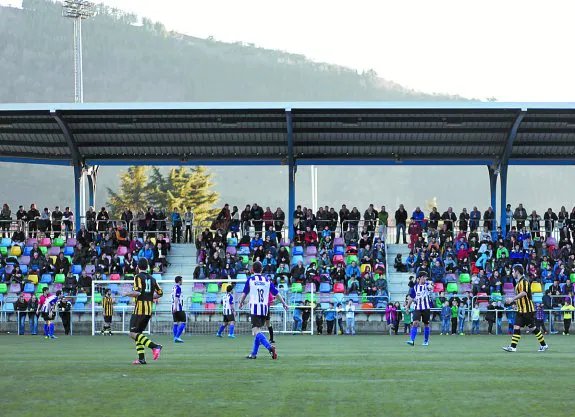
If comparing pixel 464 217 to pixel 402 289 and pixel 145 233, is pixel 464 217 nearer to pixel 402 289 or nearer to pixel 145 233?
pixel 402 289

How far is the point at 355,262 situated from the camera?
34.9 m

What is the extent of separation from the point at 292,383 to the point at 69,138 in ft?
81.2

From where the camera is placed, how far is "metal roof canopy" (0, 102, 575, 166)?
3412 cm

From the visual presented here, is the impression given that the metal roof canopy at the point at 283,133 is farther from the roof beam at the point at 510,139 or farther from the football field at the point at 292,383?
the football field at the point at 292,383

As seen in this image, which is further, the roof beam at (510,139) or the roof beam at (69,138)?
the roof beam at (69,138)

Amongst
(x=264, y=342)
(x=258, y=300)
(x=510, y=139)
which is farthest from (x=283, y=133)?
(x=264, y=342)

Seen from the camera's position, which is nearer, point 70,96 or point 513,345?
point 513,345

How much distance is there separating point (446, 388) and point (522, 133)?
24792mm

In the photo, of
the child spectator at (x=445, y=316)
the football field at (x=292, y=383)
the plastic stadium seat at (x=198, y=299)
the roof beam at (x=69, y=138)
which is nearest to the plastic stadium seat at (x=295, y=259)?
the plastic stadium seat at (x=198, y=299)

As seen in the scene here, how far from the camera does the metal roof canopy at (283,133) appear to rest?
112 feet

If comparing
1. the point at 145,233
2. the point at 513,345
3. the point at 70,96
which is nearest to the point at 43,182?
the point at 70,96

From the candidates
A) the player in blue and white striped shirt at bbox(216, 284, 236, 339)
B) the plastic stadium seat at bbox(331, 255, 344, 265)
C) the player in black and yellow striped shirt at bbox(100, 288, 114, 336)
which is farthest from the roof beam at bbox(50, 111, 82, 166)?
the plastic stadium seat at bbox(331, 255, 344, 265)

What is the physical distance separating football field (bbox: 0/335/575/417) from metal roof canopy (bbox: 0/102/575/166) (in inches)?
598

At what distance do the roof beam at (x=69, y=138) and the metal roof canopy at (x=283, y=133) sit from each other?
0.04 m
